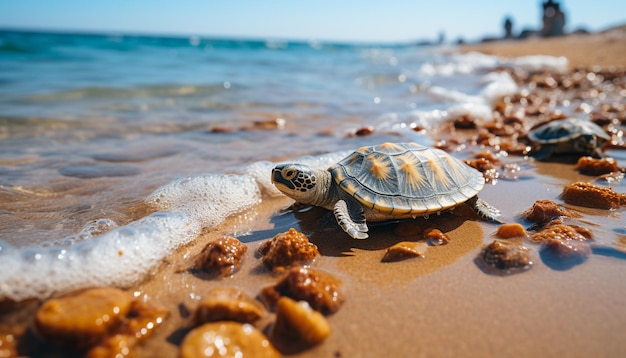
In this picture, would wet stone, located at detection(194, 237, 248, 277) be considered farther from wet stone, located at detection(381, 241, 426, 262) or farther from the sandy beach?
wet stone, located at detection(381, 241, 426, 262)

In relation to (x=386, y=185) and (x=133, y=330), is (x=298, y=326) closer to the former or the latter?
(x=133, y=330)

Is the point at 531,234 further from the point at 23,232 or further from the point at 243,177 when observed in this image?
the point at 23,232

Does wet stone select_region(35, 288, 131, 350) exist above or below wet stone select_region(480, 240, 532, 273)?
above

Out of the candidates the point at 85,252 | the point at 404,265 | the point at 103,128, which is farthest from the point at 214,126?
the point at 404,265

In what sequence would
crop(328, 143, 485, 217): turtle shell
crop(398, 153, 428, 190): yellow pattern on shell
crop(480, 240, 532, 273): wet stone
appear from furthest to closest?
crop(398, 153, 428, 190): yellow pattern on shell < crop(328, 143, 485, 217): turtle shell < crop(480, 240, 532, 273): wet stone

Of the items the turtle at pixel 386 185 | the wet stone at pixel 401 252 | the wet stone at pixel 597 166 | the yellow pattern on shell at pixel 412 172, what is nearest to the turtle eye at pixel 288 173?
the turtle at pixel 386 185

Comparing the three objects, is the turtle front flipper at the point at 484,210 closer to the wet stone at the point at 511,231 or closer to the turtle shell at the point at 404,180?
the turtle shell at the point at 404,180

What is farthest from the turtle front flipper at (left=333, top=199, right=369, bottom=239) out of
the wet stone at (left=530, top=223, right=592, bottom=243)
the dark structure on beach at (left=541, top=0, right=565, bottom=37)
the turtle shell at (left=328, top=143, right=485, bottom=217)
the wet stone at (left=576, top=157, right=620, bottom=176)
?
the dark structure on beach at (left=541, top=0, right=565, bottom=37)
